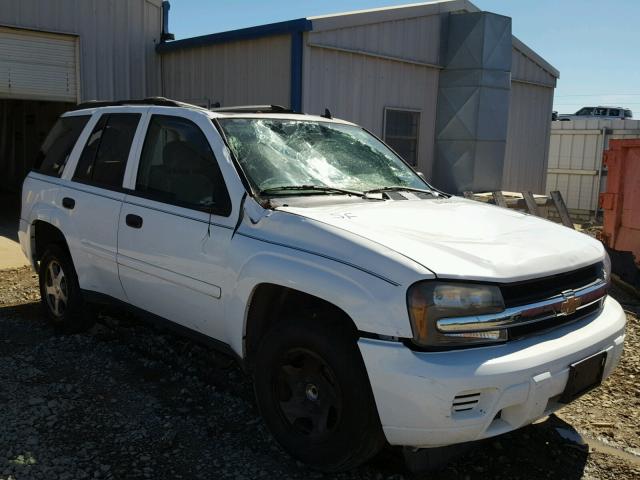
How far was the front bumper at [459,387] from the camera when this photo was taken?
2510 mm

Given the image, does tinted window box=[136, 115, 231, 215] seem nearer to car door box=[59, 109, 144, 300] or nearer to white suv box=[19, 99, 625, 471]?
white suv box=[19, 99, 625, 471]

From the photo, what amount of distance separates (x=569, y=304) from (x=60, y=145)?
4025mm

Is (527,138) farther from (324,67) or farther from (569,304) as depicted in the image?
(569,304)

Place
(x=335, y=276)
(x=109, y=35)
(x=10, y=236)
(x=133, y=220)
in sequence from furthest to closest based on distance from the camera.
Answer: (x=109, y=35) → (x=10, y=236) → (x=133, y=220) → (x=335, y=276)

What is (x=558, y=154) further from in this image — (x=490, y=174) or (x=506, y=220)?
(x=506, y=220)

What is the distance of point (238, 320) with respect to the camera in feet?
10.8

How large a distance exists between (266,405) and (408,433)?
87 centimetres

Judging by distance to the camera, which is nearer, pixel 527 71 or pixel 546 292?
pixel 546 292

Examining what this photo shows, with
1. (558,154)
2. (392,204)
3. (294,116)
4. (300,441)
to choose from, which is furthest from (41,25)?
(558,154)

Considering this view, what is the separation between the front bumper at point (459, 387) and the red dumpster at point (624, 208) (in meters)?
5.17

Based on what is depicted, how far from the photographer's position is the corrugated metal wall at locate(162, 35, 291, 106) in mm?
9734

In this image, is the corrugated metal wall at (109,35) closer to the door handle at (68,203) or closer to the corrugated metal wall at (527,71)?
the door handle at (68,203)

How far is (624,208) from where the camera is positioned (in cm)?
745

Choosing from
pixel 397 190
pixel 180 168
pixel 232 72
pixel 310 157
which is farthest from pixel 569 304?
pixel 232 72
